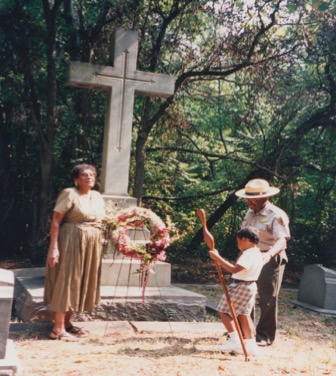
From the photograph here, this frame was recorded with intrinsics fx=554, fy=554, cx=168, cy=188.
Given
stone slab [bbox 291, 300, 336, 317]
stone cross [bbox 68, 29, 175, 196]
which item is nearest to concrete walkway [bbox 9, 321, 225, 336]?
stone cross [bbox 68, 29, 175, 196]

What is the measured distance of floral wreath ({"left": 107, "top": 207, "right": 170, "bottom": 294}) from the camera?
575 cm

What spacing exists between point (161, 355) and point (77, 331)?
1142mm

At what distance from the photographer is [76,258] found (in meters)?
5.50

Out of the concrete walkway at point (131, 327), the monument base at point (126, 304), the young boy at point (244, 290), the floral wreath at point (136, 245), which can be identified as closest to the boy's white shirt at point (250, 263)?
the young boy at point (244, 290)

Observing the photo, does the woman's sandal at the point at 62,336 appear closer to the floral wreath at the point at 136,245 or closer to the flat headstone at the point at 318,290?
the floral wreath at the point at 136,245

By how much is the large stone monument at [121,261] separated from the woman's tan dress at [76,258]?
0.58m

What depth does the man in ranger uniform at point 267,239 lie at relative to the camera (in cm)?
554

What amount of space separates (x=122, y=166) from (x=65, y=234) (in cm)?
186

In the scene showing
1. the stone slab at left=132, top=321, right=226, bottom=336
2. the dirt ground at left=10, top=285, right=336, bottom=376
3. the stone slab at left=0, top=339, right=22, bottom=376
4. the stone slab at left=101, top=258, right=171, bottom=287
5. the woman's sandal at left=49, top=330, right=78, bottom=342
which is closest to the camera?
the stone slab at left=0, top=339, right=22, bottom=376

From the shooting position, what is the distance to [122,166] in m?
7.15

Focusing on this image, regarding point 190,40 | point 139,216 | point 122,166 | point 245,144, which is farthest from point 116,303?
point 245,144

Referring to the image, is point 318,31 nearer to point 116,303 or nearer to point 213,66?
point 213,66

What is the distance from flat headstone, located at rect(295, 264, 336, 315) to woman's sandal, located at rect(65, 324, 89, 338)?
4083mm

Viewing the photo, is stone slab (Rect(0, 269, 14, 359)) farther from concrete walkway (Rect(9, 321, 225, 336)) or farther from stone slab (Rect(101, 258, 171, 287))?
stone slab (Rect(101, 258, 171, 287))
